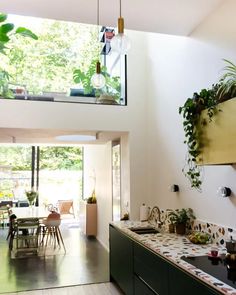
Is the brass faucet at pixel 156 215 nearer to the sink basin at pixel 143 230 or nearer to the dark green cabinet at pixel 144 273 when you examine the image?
the sink basin at pixel 143 230

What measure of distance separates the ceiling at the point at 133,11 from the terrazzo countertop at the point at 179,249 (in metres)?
2.45

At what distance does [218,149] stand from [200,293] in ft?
3.64

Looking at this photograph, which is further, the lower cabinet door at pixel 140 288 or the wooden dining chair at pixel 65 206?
the wooden dining chair at pixel 65 206

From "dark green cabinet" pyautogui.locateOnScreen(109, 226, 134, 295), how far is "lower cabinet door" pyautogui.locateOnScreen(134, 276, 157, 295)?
0.14 meters

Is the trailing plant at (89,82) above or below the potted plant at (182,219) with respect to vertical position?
above

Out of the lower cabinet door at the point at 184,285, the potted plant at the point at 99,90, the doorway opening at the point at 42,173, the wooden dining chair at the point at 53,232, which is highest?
the potted plant at the point at 99,90

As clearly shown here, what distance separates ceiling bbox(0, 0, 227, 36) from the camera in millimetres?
3211

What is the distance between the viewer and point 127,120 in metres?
4.98

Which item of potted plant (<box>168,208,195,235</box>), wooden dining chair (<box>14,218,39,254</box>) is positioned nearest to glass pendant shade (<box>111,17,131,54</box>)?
potted plant (<box>168,208,195,235</box>)

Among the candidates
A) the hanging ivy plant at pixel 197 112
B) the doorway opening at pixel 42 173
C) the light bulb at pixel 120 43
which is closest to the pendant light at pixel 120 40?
the light bulb at pixel 120 43

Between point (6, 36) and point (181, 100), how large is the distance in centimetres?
283

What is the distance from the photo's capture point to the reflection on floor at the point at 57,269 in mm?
4493

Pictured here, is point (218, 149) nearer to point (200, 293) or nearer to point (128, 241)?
point (200, 293)

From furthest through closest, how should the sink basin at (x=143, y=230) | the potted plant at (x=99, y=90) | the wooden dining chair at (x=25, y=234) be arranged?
the wooden dining chair at (x=25, y=234) → the potted plant at (x=99, y=90) → the sink basin at (x=143, y=230)
